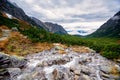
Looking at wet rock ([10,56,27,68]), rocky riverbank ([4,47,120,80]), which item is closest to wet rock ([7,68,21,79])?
rocky riverbank ([4,47,120,80])

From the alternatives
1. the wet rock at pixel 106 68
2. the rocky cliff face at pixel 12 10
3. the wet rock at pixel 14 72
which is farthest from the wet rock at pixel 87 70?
the rocky cliff face at pixel 12 10

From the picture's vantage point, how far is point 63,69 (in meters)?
29.6

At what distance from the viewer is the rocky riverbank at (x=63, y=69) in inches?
1064

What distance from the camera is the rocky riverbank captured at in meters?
27.0

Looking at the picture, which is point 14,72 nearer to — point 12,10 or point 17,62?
point 17,62

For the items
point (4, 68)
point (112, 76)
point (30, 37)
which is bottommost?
point (112, 76)

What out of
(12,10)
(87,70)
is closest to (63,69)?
(87,70)

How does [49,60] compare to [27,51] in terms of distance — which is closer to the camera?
[49,60]

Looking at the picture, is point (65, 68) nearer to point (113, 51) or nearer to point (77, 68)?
point (77, 68)

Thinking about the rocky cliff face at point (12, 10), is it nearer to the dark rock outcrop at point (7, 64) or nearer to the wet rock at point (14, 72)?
the dark rock outcrop at point (7, 64)

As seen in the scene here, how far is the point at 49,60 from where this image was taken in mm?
33594

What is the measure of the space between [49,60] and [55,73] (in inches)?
261

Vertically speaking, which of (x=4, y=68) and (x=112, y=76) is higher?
(x=4, y=68)

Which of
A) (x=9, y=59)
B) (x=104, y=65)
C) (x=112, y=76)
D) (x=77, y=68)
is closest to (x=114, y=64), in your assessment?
(x=104, y=65)
